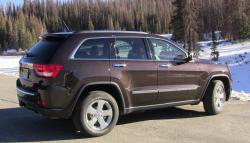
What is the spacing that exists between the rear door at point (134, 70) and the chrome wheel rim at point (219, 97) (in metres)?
1.88

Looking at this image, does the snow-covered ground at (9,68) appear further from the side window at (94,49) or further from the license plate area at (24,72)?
the side window at (94,49)

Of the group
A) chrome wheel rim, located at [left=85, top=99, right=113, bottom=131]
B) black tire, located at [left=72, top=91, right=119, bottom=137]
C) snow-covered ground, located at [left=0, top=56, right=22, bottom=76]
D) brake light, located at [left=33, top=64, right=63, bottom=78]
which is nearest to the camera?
brake light, located at [left=33, top=64, right=63, bottom=78]

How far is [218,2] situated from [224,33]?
130ft

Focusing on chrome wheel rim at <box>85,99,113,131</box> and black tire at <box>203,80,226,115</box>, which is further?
A: black tire at <box>203,80,226,115</box>

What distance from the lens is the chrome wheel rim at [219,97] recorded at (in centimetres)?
983

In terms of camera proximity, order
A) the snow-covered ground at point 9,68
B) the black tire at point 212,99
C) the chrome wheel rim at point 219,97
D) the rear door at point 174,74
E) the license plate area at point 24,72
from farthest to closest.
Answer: the snow-covered ground at point 9,68, the chrome wheel rim at point 219,97, the black tire at point 212,99, the rear door at point 174,74, the license plate area at point 24,72

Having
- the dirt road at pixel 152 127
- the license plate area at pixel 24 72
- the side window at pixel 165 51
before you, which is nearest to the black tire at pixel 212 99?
the dirt road at pixel 152 127

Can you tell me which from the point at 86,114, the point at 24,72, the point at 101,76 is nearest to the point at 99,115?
the point at 86,114

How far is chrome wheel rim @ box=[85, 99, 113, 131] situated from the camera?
7.68 metres

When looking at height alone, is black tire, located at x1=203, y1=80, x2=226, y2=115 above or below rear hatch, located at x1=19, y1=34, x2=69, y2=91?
below

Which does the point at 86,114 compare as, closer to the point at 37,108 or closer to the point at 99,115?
the point at 99,115

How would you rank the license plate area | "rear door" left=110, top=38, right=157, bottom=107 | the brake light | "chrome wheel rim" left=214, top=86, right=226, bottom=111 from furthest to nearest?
"chrome wheel rim" left=214, top=86, right=226, bottom=111 < "rear door" left=110, top=38, right=157, bottom=107 < the license plate area < the brake light

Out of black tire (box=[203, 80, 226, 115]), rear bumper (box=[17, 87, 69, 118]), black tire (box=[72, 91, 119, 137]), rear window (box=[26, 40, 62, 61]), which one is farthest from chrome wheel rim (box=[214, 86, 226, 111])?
rear window (box=[26, 40, 62, 61])

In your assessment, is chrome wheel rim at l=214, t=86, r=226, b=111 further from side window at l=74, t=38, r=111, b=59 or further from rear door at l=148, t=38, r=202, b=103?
side window at l=74, t=38, r=111, b=59
